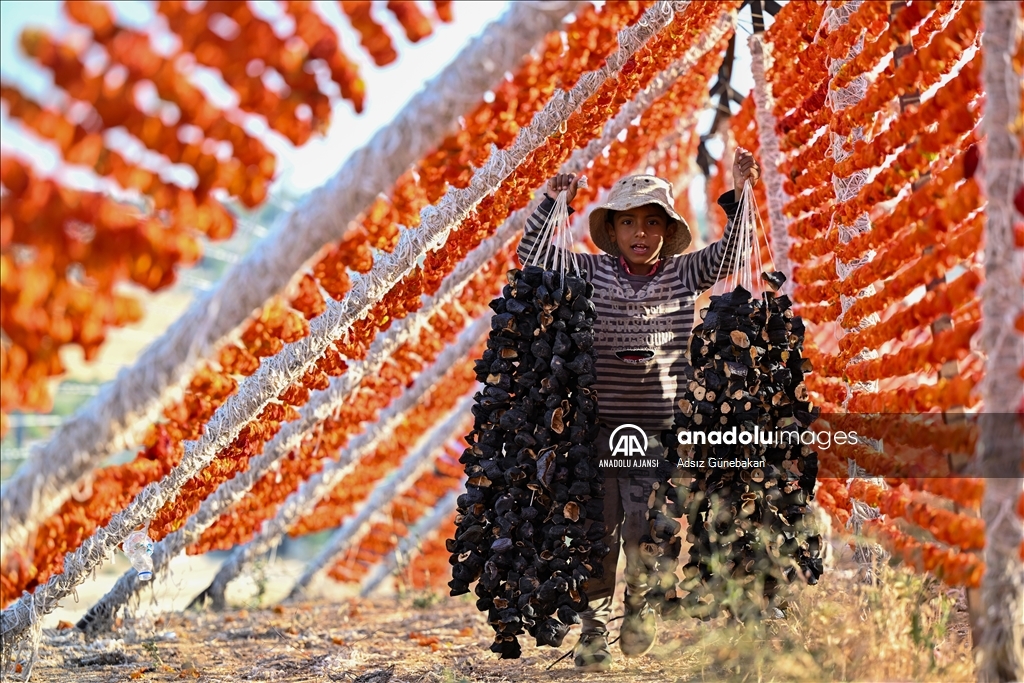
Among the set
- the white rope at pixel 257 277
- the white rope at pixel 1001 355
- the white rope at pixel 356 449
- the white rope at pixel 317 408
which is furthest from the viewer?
the white rope at pixel 356 449

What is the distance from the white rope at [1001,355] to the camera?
6.79 ft

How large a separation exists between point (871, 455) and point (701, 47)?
7.90ft

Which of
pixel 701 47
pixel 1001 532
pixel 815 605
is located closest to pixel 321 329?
pixel 815 605

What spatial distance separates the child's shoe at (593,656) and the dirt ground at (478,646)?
0.04 m

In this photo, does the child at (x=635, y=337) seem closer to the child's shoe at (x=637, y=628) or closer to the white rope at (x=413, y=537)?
Answer: the child's shoe at (x=637, y=628)

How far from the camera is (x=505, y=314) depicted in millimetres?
3111

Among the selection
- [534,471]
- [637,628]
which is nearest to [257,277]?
[534,471]

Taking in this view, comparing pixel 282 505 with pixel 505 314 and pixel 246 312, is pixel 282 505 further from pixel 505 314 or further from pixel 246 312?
pixel 246 312

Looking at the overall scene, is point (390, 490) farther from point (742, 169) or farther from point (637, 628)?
point (742, 169)

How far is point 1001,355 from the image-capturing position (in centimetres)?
209

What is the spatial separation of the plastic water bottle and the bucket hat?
2.22 m

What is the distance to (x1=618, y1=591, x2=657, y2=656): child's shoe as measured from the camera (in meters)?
3.28

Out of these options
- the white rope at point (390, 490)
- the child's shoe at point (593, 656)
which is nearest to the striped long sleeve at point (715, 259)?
the child's shoe at point (593, 656)

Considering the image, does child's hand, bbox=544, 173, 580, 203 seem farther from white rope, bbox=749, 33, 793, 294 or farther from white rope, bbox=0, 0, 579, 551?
white rope, bbox=749, 33, 793, 294
